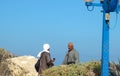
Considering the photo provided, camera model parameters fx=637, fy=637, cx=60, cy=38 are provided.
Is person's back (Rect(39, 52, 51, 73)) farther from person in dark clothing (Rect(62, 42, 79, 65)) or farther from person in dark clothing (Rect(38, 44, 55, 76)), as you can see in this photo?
person in dark clothing (Rect(62, 42, 79, 65))

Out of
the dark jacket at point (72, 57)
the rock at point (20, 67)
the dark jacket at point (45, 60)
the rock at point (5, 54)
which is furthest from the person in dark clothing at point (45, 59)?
the rock at point (5, 54)

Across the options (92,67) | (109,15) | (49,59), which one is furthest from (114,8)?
(49,59)

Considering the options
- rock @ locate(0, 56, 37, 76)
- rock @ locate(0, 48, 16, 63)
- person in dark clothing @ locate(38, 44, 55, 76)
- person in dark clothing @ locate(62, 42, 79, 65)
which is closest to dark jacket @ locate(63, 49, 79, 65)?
person in dark clothing @ locate(62, 42, 79, 65)

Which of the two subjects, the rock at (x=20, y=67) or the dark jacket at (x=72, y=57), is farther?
the rock at (x=20, y=67)

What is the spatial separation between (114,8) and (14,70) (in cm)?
766

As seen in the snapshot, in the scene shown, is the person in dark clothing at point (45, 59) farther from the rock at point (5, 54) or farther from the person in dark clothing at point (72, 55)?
the rock at point (5, 54)

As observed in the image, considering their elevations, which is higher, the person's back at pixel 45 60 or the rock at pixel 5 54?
the rock at pixel 5 54

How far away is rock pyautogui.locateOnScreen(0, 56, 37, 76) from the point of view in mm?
24719

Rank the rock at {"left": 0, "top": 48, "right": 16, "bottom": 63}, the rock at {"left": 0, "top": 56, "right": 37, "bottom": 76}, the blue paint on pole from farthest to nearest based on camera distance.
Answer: the rock at {"left": 0, "top": 48, "right": 16, "bottom": 63} < the rock at {"left": 0, "top": 56, "right": 37, "bottom": 76} < the blue paint on pole

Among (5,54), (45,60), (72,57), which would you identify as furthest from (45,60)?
(5,54)

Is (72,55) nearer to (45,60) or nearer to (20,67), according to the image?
(45,60)

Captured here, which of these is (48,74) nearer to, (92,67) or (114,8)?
(92,67)

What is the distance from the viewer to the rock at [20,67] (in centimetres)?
2472

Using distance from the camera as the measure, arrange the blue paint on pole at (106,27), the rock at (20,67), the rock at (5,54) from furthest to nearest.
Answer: the rock at (5,54) → the rock at (20,67) → the blue paint on pole at (106,27)
